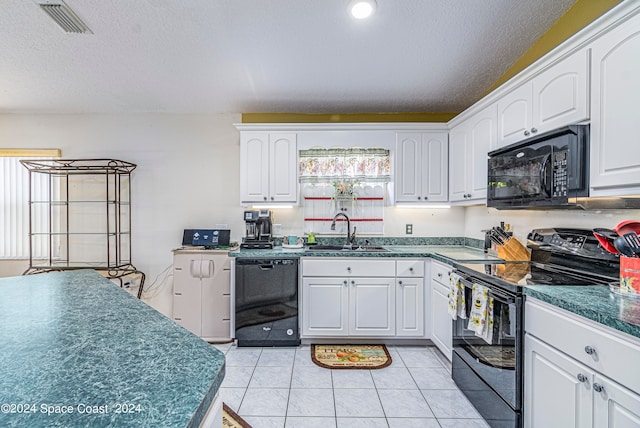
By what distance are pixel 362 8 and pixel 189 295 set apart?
2.91 meters

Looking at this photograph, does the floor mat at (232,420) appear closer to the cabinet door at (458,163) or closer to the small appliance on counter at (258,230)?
the small appliance on counter at (258,230)

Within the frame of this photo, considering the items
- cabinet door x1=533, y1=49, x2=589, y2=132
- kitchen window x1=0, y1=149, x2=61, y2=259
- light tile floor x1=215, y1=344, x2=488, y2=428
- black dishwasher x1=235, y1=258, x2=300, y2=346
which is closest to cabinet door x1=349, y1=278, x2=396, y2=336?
light tile floor x1=215, y1=344, x2=488, y2=428

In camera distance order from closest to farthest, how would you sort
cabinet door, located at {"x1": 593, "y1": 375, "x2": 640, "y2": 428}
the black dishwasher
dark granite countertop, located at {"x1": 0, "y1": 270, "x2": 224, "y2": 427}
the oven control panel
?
1. dark granite countertop, located at {"x1": 0, "y1": 270, "x2": 224, "y2": 427}
2. cabinet door, located at {"x1": 593, "y1": 375, "x2": 640, "y2": 428}
3. the oven control panel
4. the black dishwasher

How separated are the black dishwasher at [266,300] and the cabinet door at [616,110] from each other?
232 cm

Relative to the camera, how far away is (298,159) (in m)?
3.33

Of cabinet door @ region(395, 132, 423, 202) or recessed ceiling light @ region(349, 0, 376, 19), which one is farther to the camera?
cabinet door @ region(395, 132, 423, 202)

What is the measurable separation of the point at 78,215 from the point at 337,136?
3.20 m

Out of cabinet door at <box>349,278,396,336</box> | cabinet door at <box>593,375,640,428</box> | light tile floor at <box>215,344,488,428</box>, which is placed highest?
Result: cabinet door at <box>593,375,640,428</box>

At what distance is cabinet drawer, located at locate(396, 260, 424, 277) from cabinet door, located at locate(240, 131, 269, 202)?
1544 mm

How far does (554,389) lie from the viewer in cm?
142

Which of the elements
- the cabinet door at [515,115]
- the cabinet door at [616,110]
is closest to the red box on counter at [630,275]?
the cabinet door at [616,110]

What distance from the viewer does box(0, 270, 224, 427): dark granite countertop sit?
595 mm

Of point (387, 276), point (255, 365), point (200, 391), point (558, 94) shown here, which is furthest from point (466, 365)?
point (200, 391)

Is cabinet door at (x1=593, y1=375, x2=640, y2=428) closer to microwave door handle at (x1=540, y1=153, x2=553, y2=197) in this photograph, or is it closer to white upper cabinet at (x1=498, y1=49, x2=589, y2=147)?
microwave door handle at (x1=540, y1=153, x2=553, y2=197)
